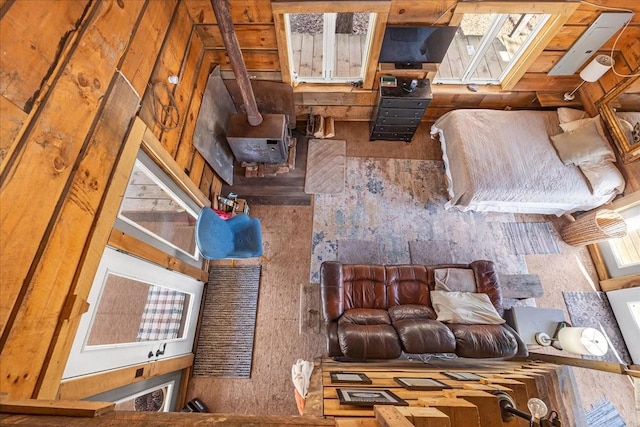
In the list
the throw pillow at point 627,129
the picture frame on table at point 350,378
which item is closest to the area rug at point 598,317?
the throw pillow at point 627,129

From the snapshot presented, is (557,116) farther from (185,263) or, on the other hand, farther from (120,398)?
(120,398)

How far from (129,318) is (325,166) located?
2655 millimetres

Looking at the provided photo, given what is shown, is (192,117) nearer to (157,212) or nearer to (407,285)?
(157,212)

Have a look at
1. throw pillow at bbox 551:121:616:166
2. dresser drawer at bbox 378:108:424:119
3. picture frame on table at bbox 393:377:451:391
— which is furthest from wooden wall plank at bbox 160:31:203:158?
throw pillow at bbox 551:121:616:166

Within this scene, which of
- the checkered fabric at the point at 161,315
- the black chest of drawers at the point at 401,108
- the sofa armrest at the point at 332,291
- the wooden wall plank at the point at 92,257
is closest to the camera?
the wooden wall plank at the point at 92,257

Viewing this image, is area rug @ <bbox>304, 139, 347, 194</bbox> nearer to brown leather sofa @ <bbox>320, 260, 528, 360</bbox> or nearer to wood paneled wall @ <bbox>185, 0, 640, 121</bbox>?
wood paneled wall @ <bbox>185, 0, 640, 121</bbox>

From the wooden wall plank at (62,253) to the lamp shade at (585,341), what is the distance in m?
3.72

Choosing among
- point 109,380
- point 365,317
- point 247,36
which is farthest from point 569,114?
point 109,380

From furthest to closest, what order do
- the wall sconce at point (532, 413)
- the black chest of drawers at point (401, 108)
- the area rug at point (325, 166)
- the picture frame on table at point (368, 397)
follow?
the area rug at point (325, 166) < the black chest of drawers at point (401, 108) < the picture frame on table at point (368, 397) < the wall sconce at point (532, 413)

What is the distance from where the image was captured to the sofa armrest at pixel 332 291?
2.47m

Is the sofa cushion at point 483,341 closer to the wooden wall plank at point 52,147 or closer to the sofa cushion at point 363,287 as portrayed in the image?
the sofa cushion at point 363,287

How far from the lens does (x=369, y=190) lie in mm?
3520

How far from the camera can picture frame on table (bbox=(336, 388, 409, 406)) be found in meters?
1.20

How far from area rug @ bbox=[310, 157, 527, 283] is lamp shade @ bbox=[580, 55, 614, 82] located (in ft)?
5.92
